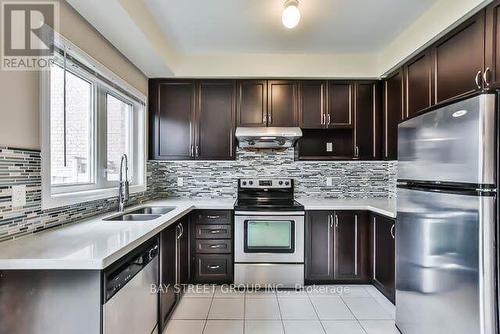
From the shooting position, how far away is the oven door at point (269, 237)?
291 cm

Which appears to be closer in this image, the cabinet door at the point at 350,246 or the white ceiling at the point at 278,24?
the white ceiling at the point at 278,24

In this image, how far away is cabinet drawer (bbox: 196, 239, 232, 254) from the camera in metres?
2.99

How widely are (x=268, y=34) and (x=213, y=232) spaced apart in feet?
6.77

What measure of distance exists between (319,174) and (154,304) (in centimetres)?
235

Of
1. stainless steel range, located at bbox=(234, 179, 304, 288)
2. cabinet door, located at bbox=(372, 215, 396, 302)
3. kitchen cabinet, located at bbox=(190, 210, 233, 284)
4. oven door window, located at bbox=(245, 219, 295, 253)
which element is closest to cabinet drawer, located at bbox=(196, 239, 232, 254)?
kitchen cabinet, located at bbox=(190, 210, 233, 284)

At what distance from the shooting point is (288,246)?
2926 millimetres

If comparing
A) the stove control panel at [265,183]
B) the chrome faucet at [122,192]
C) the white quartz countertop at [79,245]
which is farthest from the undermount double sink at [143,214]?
the stove control panel at [265,183]

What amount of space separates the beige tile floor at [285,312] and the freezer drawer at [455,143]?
129 centimetres

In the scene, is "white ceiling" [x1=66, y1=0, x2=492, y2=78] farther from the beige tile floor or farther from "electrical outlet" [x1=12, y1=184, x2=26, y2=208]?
the beige tile floor

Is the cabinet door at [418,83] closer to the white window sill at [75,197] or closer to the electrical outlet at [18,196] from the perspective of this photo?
the white window sill at [75,197]

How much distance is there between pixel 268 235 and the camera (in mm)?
2934

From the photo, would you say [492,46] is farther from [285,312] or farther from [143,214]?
[143,214]

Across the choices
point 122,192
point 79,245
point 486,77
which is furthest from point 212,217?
point 486,77

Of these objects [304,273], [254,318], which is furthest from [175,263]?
[304,273]
